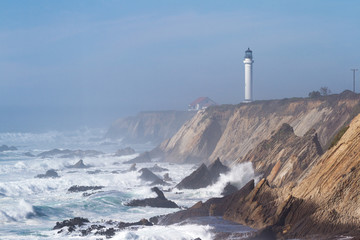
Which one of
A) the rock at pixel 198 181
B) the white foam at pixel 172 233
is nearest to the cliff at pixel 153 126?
the rock at pixel 198 181

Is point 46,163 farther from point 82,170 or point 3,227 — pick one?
point 3,227

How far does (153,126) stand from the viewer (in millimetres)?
139125

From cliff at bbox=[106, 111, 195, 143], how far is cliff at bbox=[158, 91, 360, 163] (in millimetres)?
40938

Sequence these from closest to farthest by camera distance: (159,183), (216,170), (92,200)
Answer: (92,200)
(216,170)
(159,183)

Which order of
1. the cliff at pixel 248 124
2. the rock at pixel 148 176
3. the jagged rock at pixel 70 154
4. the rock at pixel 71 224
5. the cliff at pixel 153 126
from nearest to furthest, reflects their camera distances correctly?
the rock at pixel 71 224
the cliff at pixel 248 124
the rock at pixel 148 176
the jagged rock at pixel 70 154
the cliff at pixel 153 126

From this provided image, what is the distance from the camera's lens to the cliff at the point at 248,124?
190ft

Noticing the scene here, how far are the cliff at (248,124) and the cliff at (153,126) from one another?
4094cm

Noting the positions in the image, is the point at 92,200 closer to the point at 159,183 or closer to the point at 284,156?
the point at 159,183

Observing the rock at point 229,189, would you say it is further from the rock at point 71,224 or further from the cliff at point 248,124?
the rock at point 71,224

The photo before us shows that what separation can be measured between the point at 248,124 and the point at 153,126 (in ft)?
216

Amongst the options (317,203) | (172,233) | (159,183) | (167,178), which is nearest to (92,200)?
(159,183)

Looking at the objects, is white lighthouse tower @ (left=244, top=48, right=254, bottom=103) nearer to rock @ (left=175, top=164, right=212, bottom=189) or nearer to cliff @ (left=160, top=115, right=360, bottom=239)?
rock @ (left=175, top=164, right=212, bottom=189)

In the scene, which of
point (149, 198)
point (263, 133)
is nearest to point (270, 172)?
point (149, 198)

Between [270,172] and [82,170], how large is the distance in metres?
36.2
